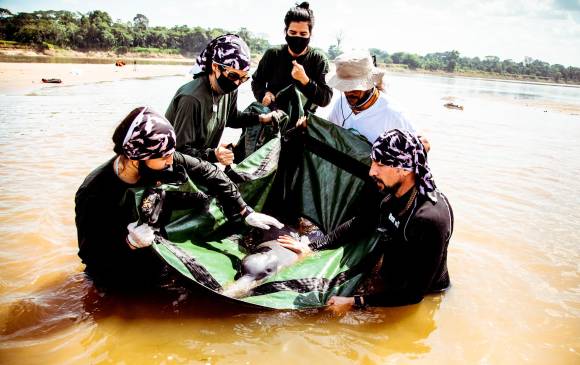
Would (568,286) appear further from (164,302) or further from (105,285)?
(105,285)

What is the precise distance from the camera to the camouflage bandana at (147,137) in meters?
2.20

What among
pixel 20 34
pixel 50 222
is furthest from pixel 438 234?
pixel 20 34

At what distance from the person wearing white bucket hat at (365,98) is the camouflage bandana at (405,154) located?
50 centimetres

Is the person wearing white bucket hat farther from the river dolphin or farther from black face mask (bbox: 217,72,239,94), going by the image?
the river dolphin

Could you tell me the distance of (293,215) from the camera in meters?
3.67

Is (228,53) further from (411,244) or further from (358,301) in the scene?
(358,301)

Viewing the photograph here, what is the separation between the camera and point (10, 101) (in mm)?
11789

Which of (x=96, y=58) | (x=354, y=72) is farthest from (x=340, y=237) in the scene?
(x=96, y=58)

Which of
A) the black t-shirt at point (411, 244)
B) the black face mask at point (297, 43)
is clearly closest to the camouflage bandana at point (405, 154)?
the black t-shirt at point (411, 244)

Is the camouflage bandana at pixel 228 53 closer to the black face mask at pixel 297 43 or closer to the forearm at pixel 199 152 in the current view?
the forearm at pixel 199 152

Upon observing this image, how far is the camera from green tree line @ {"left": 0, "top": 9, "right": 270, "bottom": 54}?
1677 inches

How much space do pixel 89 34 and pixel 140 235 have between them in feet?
190

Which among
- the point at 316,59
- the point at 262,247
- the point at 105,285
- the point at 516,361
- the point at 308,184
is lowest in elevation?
the point at 516,361

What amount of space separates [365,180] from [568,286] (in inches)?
78.2
